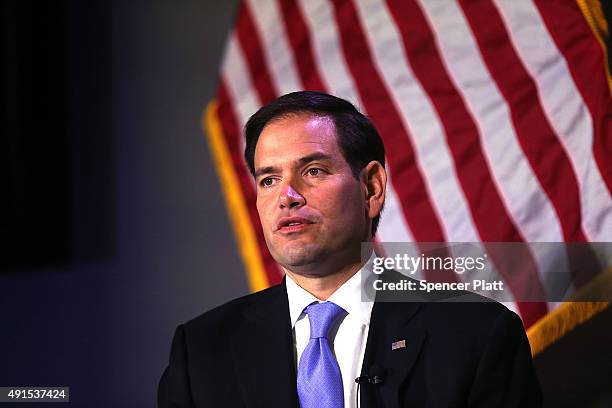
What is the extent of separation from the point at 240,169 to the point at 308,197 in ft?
3.17

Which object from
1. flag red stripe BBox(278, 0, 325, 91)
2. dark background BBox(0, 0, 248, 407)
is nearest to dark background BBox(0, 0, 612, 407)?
dark background BBox(0, 0, 248, 407)

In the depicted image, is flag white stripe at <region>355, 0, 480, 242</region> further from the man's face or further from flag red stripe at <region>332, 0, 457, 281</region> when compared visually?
the man's face

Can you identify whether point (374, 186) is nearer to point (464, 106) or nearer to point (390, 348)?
point (390, 348)

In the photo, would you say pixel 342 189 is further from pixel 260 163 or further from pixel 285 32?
pixel 285 32

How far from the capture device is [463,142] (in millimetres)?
→ 1986

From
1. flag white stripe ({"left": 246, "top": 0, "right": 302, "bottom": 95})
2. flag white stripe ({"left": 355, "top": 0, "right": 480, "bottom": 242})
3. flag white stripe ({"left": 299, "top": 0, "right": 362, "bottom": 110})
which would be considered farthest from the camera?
flag white stripe ({"left": 246, "top": 0, "right": 302, "bottom": 95})

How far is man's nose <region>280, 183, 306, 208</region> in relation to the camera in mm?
1431

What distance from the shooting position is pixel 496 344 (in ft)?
4.51

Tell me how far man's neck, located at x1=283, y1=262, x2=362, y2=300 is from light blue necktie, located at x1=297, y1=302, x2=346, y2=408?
0.12ft

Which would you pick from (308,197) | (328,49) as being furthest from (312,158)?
(328,49)

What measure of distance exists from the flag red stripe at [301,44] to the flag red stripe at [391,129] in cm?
11

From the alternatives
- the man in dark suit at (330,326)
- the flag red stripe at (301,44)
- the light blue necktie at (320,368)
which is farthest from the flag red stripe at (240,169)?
the light blue necktie at (320,368)

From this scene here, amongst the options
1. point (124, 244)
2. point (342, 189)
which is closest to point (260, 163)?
point (342, 189)

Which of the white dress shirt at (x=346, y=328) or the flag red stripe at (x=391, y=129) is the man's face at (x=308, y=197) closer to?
the white dress shirt at (x=346, y=328)
